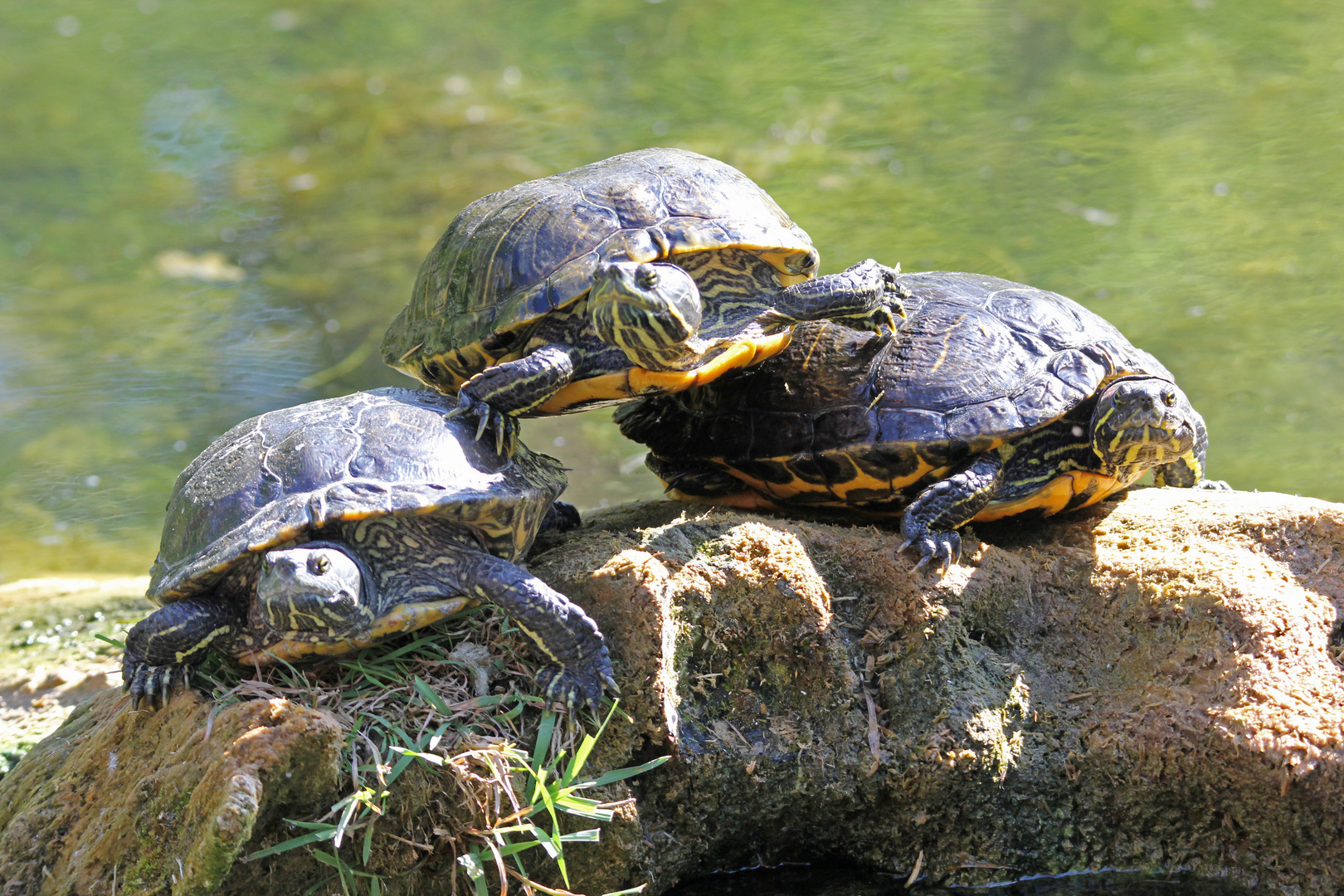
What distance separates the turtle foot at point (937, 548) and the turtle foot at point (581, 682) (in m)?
1.01

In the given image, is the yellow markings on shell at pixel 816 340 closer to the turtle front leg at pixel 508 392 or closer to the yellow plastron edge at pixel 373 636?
the turtle front leg at pixel 508 392

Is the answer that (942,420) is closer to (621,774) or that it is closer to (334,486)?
(621,774)

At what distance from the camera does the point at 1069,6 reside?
512 inches

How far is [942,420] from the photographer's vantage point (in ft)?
11.4

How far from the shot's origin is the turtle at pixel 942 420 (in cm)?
342

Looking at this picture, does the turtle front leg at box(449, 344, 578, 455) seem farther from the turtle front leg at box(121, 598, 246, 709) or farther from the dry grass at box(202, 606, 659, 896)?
the turtle front leg at box(121, 598, 246, 709)

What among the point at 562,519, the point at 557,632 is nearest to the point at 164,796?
the point at 557,632

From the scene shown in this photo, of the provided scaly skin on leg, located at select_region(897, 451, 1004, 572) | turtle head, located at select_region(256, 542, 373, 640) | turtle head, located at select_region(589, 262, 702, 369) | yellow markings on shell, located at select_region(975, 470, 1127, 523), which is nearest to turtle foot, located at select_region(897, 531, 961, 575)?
scaly skin on leg, located at select_region(897, 451, 1004, 572)

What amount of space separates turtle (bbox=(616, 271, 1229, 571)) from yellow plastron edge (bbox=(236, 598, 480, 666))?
4.15ft

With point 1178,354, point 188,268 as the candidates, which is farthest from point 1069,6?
point 188,268

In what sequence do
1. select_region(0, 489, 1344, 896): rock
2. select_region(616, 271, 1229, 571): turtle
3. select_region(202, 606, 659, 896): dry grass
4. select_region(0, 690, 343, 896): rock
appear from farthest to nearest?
select_region(616, 271, 1229, 571): turtle → select_region(0, 489, 1344, 896): rock → select_region(202, 606, 659, 896): dry grass → select_region(0, 690, 343, 896): rock

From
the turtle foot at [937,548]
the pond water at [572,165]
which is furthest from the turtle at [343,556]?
the pond water at [572,165]

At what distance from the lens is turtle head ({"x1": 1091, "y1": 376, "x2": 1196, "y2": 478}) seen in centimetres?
338

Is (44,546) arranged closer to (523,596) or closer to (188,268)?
(188,268)
